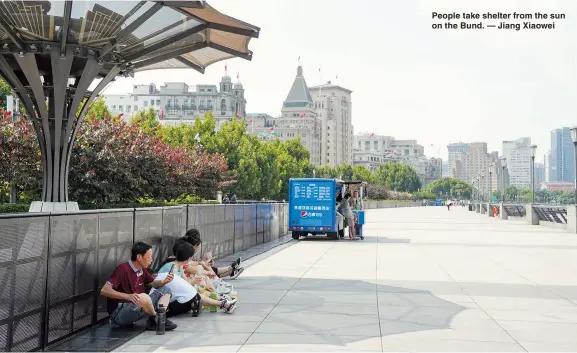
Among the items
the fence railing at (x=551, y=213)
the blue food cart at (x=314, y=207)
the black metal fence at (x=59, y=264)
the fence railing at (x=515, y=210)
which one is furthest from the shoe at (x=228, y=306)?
the fence railing at (x=515, y=210)

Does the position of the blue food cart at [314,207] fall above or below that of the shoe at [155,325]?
above

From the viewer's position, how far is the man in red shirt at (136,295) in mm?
7578

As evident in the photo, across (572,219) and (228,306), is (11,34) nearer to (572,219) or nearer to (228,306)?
(228,306)

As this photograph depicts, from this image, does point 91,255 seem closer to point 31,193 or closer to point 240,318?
point 240,318

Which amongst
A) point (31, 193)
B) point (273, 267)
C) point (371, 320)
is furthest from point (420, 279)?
point (31, 193)

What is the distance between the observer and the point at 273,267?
15.3 m

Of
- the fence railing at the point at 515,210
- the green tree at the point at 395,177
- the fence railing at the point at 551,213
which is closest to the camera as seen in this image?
the fence railing at the point at 551,213

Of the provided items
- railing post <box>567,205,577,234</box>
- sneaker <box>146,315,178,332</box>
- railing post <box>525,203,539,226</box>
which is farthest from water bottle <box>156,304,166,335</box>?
railing post <box>525,203,539,226</box>

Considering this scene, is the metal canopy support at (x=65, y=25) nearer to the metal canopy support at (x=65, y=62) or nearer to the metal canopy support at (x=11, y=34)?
Result: the metal canopy support at (x=65, y=62)

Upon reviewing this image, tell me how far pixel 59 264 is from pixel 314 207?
1858 cm

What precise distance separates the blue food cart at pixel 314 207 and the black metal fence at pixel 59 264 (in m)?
14.6

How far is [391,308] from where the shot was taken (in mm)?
9555

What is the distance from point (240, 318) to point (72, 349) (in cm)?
245

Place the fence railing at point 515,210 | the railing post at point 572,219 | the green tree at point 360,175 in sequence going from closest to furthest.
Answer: the railing post at point 572,219 → the fence railing at point 515,210 → the green tree at point 360,175
